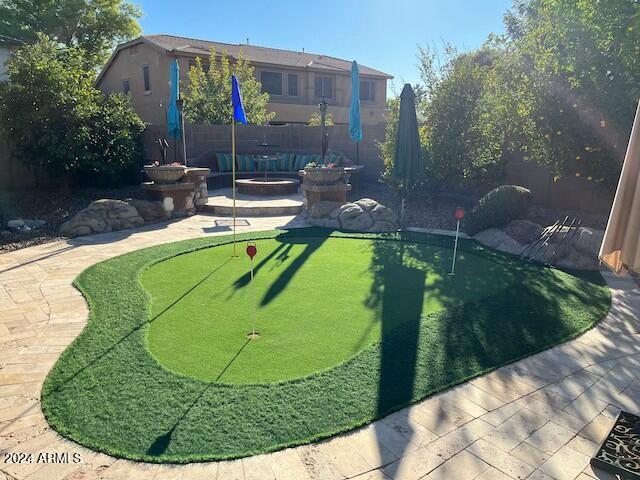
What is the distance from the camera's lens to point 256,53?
82.4ft

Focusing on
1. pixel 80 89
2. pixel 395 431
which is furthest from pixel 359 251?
pixel 80 89

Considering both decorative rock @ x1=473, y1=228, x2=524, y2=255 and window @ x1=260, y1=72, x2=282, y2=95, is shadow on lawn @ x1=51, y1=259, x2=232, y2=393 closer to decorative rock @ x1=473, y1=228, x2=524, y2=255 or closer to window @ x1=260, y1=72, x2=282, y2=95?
decorative rock @ x1=473, y1=228, x2=524, y2=255

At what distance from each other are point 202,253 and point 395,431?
571 centimetres

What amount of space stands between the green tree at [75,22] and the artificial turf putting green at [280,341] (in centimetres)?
2247

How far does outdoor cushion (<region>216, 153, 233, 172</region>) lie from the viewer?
1666 centimetres

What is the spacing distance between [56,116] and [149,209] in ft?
11.7

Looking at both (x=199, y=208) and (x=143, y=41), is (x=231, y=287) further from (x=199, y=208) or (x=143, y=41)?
(x=143, y=41)

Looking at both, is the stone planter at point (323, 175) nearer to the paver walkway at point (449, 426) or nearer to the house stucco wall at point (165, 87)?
the paver walkway at point (449, 426)

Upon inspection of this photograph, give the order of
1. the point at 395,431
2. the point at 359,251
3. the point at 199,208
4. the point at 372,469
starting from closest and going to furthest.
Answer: the point at 372,469, the point at 395,431, the point at 359,251, the point at 199,208

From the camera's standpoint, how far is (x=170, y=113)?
567 inches

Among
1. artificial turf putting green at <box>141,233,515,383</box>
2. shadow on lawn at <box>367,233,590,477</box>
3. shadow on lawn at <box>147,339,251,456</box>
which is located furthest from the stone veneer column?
shadow on lawn at <box>147,339,251,456</box>

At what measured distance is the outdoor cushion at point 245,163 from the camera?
17.0m

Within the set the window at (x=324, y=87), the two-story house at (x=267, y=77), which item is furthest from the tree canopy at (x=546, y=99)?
the window at (x=324, y=87)

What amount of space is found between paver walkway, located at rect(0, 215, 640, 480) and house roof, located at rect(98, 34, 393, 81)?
19748mm
